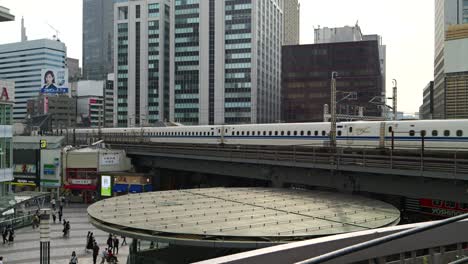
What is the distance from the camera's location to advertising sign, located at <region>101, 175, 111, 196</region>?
184 ft

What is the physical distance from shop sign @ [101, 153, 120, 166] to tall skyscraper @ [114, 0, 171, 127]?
117 metres

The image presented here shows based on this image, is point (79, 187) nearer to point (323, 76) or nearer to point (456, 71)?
point (456, 71)

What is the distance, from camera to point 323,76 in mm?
150250

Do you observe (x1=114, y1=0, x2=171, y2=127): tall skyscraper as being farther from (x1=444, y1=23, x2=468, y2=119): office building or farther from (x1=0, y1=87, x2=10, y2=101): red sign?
(x1=0, y1=87, x2=10, y2=101): red sign

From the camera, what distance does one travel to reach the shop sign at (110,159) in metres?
59.9

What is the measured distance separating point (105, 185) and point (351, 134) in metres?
31.2

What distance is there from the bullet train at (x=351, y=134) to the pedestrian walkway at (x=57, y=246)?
20411 millimetres

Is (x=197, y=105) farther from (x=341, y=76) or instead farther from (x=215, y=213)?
(x=215, y=213)

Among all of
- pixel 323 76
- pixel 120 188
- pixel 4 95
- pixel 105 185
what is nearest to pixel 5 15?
pixel 4 95

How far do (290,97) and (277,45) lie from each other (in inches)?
1850

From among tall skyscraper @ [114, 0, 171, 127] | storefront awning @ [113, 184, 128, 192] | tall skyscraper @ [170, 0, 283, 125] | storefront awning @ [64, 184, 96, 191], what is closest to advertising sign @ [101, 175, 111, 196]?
storefront awning @ [113, 184, 128, 192]

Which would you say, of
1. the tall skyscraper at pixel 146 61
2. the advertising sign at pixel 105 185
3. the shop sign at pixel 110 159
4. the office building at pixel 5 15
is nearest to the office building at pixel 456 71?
the shop sign at pixel 110 159

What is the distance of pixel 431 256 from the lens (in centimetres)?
1127

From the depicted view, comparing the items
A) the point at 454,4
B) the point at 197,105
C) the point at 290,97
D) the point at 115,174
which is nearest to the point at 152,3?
the point at 197,105
